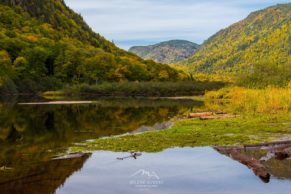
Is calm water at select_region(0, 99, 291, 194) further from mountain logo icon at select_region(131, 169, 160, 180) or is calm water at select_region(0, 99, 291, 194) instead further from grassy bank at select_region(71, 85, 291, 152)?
grassy bank at select_region(71, 85, 291, 152)

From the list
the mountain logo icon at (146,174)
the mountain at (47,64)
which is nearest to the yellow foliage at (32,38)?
the mountain at (47,64)

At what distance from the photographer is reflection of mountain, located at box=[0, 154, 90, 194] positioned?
15672mm

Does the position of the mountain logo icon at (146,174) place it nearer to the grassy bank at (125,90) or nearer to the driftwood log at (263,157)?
the driftwood log at (263,157)

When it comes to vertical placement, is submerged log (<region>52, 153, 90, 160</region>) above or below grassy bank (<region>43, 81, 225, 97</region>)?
above

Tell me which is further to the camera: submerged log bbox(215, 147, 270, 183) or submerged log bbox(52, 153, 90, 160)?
submerged log bbox(52, 153, 90, 160)

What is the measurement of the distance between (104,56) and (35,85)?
4021 cm

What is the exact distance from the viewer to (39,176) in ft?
57.4

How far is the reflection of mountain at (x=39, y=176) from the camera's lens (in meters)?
15.7

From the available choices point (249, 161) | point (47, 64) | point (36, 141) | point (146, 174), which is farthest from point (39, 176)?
point (47, 64)

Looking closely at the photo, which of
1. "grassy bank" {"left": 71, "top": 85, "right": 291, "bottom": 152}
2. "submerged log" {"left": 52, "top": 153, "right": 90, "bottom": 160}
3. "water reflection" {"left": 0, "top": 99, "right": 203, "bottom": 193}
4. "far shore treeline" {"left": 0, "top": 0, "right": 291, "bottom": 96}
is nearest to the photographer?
"water reflection" {"left": 0, "top": 99, "right": 203, "bottom": 193}

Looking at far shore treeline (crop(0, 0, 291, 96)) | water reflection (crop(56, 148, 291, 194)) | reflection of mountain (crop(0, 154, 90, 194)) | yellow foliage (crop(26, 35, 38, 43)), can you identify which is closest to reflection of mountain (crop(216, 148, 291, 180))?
water reflection (crop(56, 148, 291, 194))

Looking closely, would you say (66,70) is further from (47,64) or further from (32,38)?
(32,38)

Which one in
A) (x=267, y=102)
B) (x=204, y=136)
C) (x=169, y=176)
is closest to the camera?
(x=169, y=176)

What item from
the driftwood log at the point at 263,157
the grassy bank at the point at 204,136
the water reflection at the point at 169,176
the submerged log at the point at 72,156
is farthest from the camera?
the grassy bank at the point at 204,136
